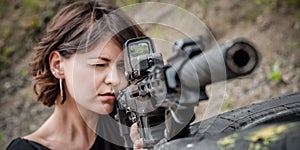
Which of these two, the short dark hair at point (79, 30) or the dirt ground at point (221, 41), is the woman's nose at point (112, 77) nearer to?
the short dark hair at point (79, 30)

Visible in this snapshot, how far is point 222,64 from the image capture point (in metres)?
1.48

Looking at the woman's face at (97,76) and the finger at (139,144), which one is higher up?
the woman's face at (97,76)

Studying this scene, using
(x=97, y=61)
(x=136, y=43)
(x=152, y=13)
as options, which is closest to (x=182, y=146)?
(x=136, y=43)

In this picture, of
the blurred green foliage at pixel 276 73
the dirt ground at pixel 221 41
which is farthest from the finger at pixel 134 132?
the blurred green foliage at pixel 276 73

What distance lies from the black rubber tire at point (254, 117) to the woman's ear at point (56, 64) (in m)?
0.61

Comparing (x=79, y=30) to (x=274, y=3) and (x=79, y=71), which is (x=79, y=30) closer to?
(x=79, y=71)

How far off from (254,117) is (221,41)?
304 cm

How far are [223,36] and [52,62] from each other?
9.72 ft

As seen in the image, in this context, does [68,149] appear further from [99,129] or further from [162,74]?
[162,74]

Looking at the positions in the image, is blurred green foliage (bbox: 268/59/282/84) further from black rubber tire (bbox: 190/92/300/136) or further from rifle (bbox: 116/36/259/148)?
rifle (bbox: 116/36/259/148)

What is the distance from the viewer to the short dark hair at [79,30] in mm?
2139

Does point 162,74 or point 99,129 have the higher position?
point 162,74

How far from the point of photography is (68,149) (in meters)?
2.32

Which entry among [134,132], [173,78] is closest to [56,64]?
[134,132]
